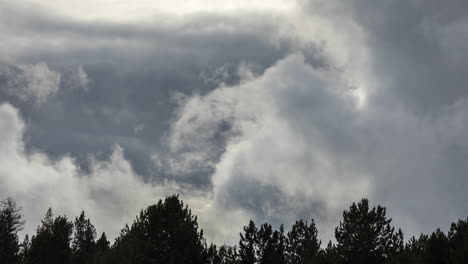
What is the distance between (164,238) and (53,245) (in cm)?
2832

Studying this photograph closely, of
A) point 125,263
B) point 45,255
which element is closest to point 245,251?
point 125,263

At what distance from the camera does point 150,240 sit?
57.3 m

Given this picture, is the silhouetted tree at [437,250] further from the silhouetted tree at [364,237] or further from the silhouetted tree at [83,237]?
the silhouetted tree at [83,237]

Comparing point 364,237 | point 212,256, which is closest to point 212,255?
point 212,256

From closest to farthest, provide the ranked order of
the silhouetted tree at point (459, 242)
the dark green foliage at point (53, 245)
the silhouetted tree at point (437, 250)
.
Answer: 1. the silhouetted tree at point (459, 242)
2. the silhouetted tree at point (437, 250)
3. the dark green foliage at point (53, 245)

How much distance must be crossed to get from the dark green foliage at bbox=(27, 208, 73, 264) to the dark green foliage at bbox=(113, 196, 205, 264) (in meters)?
21.7

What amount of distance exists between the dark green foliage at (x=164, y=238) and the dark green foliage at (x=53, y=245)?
2173cm

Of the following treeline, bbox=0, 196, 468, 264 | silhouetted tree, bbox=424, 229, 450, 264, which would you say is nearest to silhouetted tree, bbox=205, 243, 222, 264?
treeline, bbox=0, 196, 468, 264

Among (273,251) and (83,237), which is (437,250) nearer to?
(273,251)

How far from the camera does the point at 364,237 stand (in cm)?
6191

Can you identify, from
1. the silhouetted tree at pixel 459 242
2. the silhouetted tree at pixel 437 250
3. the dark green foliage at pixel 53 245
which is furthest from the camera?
the dark green foliage at pixel 53 245

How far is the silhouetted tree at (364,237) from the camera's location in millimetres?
61219

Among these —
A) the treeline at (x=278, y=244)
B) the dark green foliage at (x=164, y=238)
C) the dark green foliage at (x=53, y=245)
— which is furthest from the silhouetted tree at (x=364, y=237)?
the dark green foliage at (x=53, y=245)

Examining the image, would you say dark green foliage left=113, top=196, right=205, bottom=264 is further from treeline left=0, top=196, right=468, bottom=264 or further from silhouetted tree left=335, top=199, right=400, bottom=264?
silhouetted tree left=335, top=199, right=400, bottom=264
